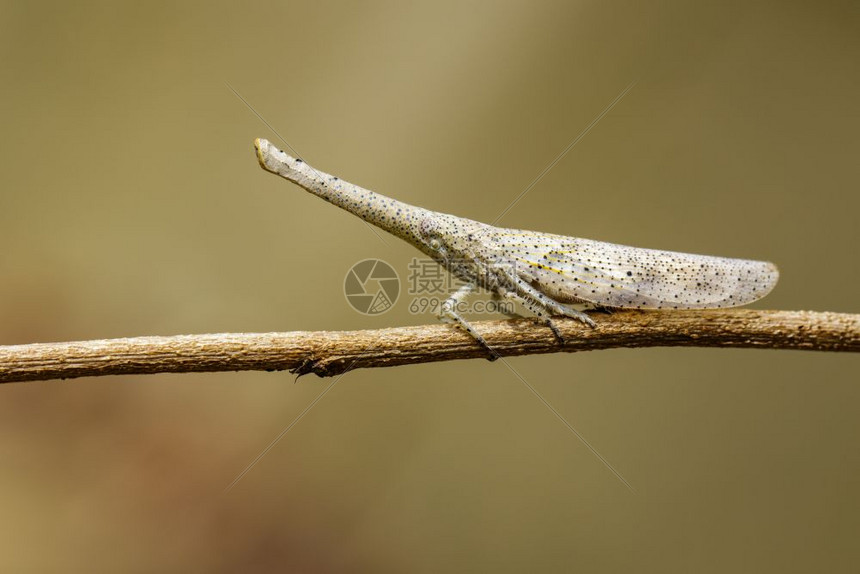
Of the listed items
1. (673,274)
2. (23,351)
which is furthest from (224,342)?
(673,274)

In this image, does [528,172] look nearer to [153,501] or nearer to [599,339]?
[599,339]

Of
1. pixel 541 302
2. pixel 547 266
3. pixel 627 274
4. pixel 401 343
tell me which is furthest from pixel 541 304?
pixel 401 343

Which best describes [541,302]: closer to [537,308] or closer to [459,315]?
[537,308]

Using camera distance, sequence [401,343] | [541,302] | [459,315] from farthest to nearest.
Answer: [541,302] < [459,315] < [401,343]

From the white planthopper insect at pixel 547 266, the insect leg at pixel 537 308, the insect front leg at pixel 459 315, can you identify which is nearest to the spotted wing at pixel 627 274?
the white planthopper insect at pixel 547 266

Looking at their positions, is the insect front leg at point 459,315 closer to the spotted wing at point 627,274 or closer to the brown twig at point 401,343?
the brown twig at point 401,343

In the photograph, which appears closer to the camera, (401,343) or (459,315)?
(401,343)
